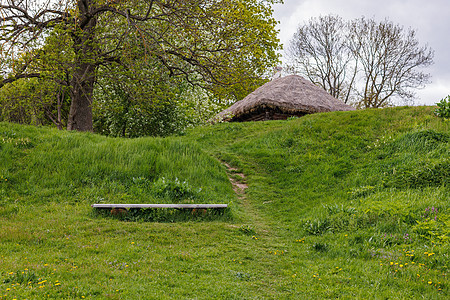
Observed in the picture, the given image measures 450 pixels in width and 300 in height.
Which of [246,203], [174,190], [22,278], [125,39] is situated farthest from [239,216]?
[125,39]

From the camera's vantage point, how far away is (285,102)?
18250mm

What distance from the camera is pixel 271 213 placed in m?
8.96

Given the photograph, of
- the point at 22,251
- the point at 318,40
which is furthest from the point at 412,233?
the point at 318,40

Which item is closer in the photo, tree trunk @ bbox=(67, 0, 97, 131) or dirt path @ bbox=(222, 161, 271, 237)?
dirt path @ bbox=(222, 161, 271, 237)

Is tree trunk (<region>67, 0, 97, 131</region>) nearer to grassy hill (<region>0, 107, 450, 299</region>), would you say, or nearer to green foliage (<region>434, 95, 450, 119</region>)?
grassy hill (<region>0, 107, 450, 299</region>)

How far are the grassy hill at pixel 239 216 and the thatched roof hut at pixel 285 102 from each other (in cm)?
468

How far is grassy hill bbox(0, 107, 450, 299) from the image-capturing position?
4.45 metres

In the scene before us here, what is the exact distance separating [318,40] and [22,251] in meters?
33.8

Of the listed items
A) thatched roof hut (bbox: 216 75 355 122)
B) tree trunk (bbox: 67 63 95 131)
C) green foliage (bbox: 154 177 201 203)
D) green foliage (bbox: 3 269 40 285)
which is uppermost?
Answer: thatched roof hut (bbox: 216 75 355 122)

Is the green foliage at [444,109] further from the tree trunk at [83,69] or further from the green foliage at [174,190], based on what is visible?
the tree trunk at [83,69]

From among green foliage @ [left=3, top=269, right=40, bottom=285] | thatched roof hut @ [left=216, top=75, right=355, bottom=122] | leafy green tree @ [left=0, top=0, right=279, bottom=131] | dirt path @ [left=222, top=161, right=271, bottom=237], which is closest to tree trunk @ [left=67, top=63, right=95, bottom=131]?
leafy green tree @ [left=0, top=0, right=279, bottom=131]

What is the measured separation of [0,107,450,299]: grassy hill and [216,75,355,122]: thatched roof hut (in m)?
4.68

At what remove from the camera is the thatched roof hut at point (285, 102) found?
60.3 feet

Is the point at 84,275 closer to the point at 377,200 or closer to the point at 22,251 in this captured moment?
the point at 22,251
